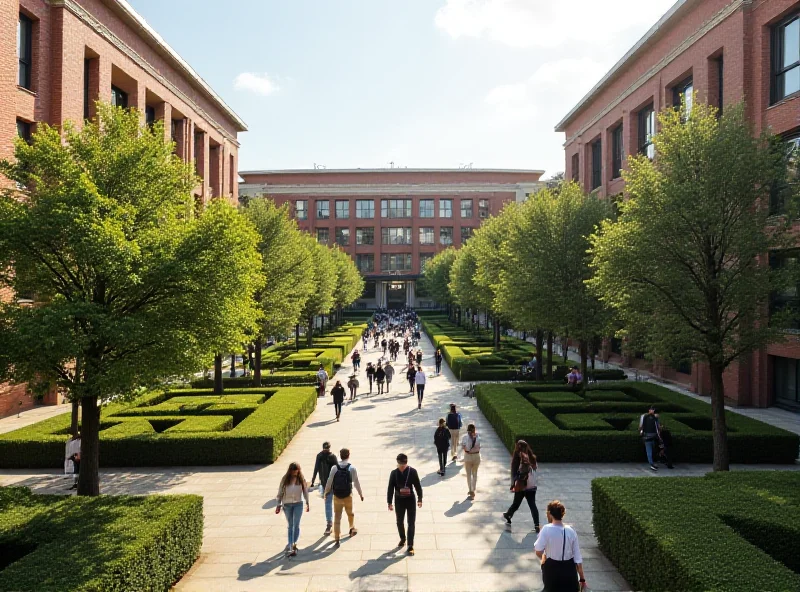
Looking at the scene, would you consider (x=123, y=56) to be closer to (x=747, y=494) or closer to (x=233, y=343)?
(x=233, y=343)

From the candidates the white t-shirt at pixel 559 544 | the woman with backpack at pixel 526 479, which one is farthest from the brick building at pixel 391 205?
the white t-shirt at pixel 559 544

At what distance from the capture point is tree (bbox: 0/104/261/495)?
9664 mm

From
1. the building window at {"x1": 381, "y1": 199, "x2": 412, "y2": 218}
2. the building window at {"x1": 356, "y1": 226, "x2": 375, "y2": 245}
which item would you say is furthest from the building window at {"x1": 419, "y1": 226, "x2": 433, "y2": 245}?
the building window at {"x1": 356, "y1": 226, "x2": 375, "y2": 245}

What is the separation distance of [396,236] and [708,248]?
75.5 m

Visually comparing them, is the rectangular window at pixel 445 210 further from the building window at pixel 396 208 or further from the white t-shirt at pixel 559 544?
the white t-shirt at pixel 559 544

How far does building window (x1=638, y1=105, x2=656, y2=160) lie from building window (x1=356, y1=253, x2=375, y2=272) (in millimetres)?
58324

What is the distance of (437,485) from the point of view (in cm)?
1264

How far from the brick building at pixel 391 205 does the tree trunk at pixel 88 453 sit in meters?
75.1

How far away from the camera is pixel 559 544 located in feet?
20.4

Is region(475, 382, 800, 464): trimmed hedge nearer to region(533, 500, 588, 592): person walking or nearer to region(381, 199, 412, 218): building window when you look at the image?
region(533, 500, 588, 592): person walking

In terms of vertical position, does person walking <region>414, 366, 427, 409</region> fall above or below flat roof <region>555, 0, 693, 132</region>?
below

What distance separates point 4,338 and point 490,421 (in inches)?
547

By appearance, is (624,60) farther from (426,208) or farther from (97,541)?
(426,208)

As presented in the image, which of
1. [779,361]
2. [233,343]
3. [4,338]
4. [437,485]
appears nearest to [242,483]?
[233,343]
